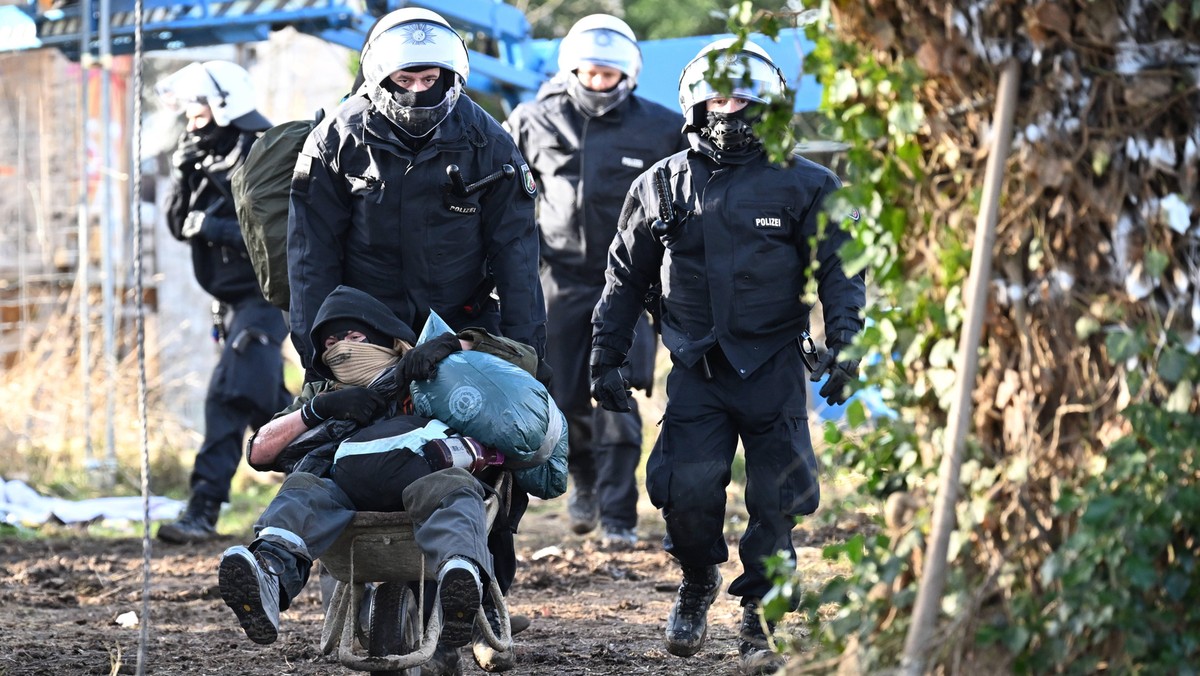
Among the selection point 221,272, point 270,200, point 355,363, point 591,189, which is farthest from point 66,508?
point 355,363

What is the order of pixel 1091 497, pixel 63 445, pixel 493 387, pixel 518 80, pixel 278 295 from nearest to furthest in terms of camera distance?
pixel 1091 497 → pixel 493 387 → pixel 278 295 → pixel 518 80 → pixel 63 445

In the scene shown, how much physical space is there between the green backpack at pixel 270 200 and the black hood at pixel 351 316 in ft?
3.19

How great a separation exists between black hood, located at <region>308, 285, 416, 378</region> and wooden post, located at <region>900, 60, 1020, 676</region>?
2128 mm

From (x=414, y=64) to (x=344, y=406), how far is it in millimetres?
1268

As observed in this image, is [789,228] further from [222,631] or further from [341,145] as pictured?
[222,631]

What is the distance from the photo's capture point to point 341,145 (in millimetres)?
5504

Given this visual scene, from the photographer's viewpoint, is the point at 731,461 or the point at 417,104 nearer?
the point at 417,104

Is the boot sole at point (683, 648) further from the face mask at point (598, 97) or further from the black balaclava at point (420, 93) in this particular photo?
the face mask at point (598, 97)

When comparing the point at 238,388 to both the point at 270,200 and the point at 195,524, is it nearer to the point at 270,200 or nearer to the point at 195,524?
the point at 195,524

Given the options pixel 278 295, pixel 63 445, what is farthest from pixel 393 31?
pixel 63 445

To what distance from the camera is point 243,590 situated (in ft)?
13.9

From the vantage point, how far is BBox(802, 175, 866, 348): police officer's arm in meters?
5.39

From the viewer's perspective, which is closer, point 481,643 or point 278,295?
point 481,643

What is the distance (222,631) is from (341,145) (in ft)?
7.15
